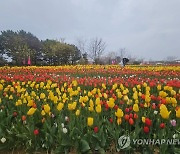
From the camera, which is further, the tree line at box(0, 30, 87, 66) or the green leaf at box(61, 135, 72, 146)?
the tree line at box(0, 30, 87, 66)

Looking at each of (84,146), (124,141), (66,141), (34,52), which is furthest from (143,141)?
(34,52)

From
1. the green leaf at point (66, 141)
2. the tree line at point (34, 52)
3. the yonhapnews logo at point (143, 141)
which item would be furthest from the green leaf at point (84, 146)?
the tree line at point (34, 52)

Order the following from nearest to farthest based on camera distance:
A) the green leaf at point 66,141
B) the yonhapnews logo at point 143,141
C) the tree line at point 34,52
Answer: the yonhapnews logo at point 143,141 < the green leaf at point 66,141 < the tree line at point 34,52

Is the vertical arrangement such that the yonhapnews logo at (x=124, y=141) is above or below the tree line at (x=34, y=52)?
below

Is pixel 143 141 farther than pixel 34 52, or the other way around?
pixel 34 52

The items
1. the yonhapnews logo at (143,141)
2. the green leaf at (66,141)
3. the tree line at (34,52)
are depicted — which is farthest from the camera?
the tree line at (34,52)

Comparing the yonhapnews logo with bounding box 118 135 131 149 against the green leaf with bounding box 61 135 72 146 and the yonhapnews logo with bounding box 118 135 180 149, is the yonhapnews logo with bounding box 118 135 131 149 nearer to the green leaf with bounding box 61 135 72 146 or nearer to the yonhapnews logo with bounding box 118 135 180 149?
the yonhapnews logo with bounding box 118 135 180 149

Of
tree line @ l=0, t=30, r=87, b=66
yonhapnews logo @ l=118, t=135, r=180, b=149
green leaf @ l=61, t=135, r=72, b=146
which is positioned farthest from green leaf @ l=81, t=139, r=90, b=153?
tree line @ l=0, t=30, r=87, b=66

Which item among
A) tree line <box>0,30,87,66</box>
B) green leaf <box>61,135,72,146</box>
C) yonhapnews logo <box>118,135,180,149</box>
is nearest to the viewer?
yonhapnews logo <box>118,135,180,149</box>

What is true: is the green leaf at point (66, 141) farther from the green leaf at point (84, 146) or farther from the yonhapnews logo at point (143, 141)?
the yonhapnews logo at point (143, 141)

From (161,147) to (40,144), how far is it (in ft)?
5.76

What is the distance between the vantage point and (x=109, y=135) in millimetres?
3598

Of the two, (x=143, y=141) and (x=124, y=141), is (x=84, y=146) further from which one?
(x=143, y=141)

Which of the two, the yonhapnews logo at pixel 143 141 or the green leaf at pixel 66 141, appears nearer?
the yonhapnews logo at pixel 143 141
